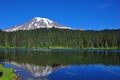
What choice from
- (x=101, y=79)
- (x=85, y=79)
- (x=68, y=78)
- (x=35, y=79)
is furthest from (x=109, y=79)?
(x=35, y=79)

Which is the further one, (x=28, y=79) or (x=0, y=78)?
(x=28, y=79)

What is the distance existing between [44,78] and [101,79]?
38.0ft

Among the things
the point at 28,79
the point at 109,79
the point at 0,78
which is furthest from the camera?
the point at 109,79

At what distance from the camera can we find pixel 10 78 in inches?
1649

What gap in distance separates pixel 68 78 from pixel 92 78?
16.7 ft

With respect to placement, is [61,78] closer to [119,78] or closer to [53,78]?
[53,78]

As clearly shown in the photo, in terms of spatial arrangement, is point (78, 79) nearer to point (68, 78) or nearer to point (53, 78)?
point (68, 78)

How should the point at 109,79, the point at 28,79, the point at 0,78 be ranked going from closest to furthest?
the point at 0,78 → the point at 28,79 → the point at 109,79

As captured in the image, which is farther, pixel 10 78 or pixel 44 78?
pixel 44 78

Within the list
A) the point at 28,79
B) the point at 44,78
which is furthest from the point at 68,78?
the point at 28,79

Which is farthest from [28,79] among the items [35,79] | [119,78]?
[119,78]

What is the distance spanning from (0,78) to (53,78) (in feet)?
37.1

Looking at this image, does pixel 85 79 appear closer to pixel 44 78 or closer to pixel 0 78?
pixel 44 78

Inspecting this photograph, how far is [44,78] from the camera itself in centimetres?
4716
